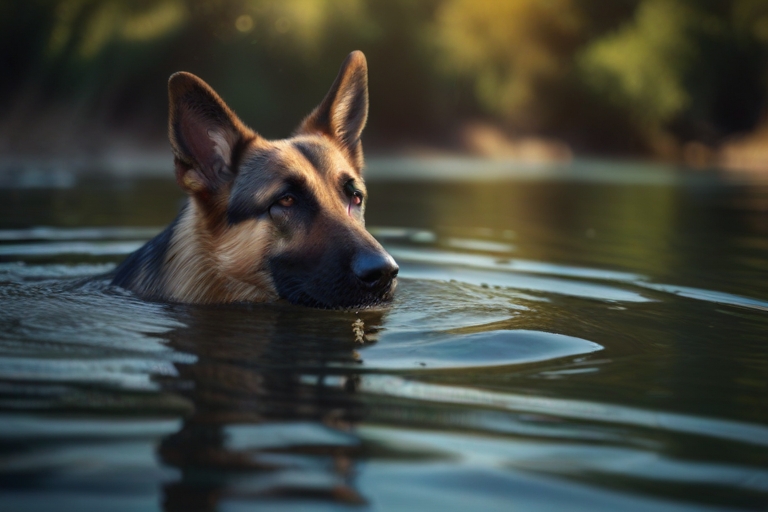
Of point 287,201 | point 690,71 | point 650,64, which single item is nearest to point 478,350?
point 287,201

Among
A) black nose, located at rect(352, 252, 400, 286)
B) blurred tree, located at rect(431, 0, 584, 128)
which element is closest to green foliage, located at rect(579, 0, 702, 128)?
blurred tree, located at rect(431, 0, 584, 128)

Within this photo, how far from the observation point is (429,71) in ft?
121

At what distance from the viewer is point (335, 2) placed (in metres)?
36.0

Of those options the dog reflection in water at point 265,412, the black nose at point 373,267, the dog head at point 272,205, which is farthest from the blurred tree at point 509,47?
the dog reflection in water at point 265,412

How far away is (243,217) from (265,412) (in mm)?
2421

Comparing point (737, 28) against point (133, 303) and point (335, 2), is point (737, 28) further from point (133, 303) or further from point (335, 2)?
point (133, 303)

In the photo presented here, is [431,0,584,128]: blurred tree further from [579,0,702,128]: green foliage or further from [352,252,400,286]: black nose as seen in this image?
[352,252,400,286]: black nose

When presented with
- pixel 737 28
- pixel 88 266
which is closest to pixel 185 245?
pixel 88 266

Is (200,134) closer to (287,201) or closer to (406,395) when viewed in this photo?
(287,201)

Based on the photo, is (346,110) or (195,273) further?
(346,110)

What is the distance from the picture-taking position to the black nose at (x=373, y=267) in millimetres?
4598

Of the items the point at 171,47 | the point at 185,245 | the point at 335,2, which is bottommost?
the point at 185,245

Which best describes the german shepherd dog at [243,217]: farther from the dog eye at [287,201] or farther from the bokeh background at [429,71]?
the bokeh background at [429,71]

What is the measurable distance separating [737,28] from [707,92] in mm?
3754
